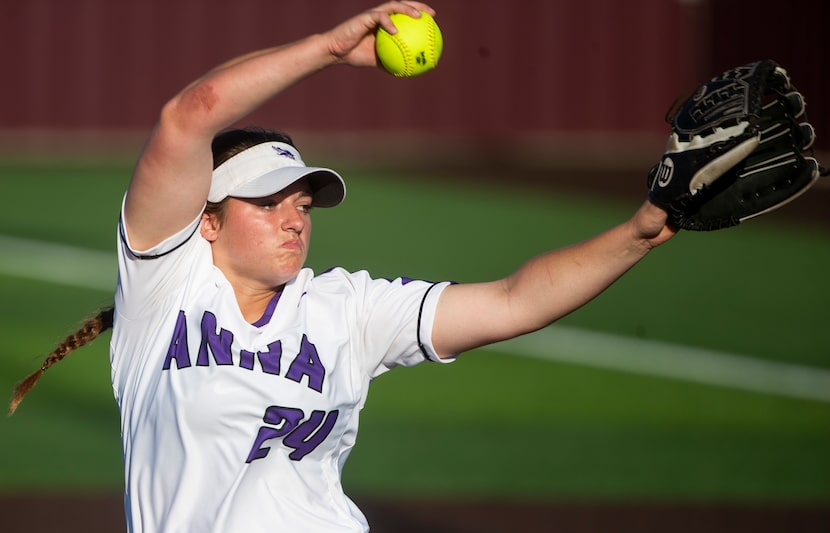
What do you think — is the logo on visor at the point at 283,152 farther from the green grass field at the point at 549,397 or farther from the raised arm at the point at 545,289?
the green grass field at the point at 549,397

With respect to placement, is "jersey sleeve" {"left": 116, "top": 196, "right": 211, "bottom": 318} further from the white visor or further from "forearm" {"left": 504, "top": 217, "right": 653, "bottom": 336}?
"forearm" {"left": 504, "top": 217, "right": 653, "bottom": 336}

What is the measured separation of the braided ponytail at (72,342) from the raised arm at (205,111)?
542 mm

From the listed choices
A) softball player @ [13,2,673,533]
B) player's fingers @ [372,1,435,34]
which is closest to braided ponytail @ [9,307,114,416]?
softball player @ [13,2,673,533]

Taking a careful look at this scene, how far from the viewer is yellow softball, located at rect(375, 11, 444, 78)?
9.37ft

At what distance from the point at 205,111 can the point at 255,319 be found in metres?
0.66

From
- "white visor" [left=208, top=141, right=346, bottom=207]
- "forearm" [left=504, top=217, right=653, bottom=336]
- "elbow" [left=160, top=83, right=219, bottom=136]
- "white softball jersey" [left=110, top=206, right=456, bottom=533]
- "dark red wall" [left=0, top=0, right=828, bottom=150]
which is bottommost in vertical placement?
"white softball jersey" [left=110, top=206, right=456, bottom=533]

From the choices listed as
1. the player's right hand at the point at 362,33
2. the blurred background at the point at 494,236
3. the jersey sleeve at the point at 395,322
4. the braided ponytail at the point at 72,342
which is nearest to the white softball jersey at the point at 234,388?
the jersey sleeve at the point at 395,322

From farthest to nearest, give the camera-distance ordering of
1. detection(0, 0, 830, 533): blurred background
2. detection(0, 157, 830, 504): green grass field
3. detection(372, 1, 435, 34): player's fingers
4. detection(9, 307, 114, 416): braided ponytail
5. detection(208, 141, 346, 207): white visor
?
detection(0, 157, 830, 504): green grass field
detection(0, 0, 830, 533): blurred background
detection(9, 307, 114, 416): braided ponytail
detection(208, 141, 346, 207): white visor
detection(372, 1, 435, 34): player's fingers

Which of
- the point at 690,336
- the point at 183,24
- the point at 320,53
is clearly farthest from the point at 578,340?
the point at 183,24

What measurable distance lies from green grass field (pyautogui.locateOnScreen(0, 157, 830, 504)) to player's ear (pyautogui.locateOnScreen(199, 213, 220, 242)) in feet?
4.51

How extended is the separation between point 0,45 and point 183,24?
2686 mm

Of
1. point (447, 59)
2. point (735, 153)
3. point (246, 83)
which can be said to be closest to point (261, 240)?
point (246, 83)

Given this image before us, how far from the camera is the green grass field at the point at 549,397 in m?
6.32

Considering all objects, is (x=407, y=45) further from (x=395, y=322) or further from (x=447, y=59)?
(x=447, y=59)
